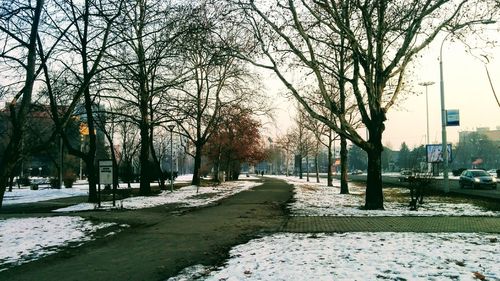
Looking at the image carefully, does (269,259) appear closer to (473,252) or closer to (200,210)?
(473,252)

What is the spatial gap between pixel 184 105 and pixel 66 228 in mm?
14470

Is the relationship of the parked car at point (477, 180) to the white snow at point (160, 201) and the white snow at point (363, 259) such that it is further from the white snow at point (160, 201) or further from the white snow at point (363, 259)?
the white snow at point (363, 259)

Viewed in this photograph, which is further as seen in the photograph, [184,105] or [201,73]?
[201,73]

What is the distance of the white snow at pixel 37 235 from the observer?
31.9 ft

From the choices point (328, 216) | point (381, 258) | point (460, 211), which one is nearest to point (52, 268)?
point (381, 258)

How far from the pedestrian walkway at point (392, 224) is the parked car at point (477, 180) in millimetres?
22813

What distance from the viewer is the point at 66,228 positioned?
12.9m

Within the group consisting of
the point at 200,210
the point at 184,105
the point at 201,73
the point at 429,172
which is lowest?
the point at 200,210

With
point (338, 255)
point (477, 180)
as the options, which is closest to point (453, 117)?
point (477, 180)

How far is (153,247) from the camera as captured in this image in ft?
33.6

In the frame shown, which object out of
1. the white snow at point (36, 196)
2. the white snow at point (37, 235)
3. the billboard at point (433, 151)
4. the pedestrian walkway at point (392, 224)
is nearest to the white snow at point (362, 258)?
the pedestrian walkway at point (392, 224)

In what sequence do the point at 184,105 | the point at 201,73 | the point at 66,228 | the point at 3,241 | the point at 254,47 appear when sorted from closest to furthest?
1. the point at 3,241
2. the point at 66,228
3. the point at 254,47
4. the point at 184,105
5. the point at 201,73

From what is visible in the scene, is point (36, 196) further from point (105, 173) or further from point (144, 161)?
point (105, 173)

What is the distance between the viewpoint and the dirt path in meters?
7.94
